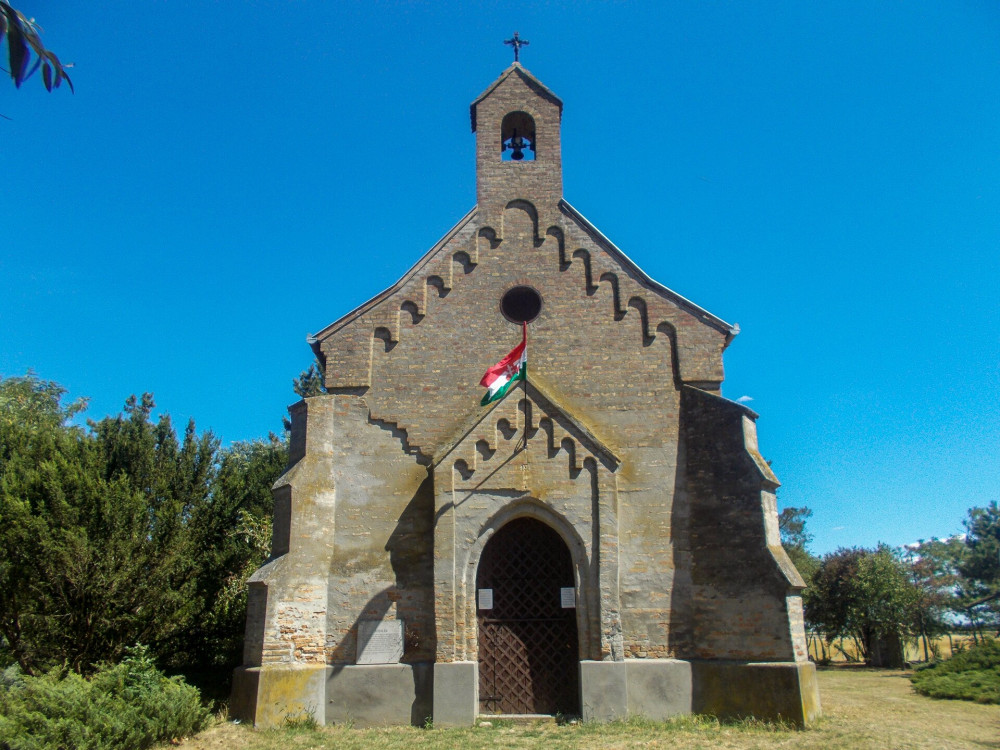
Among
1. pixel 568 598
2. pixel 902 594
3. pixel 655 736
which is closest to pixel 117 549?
pixel 568 598

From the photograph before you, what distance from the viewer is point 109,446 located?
16.9 metres

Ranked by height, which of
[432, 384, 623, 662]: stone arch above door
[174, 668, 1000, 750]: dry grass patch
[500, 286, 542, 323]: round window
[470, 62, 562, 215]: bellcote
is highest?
[470, 62, 562, 215]: bellcote

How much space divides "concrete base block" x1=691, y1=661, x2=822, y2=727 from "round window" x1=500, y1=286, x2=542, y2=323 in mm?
7545

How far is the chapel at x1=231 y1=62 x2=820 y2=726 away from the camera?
12.9m

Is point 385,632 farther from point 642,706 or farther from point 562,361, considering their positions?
point 562,361

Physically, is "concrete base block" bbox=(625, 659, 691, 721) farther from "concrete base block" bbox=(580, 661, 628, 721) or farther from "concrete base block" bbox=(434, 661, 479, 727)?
"concrete base block" bbox=(434, 661, 479, 727)

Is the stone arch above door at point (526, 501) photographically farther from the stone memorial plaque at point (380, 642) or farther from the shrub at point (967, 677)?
the shrub at point (967, 677)

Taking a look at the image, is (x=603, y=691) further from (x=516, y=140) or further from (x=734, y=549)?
(x=516, y=140)

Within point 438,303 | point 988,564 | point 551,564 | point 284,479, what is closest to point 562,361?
point 438,303

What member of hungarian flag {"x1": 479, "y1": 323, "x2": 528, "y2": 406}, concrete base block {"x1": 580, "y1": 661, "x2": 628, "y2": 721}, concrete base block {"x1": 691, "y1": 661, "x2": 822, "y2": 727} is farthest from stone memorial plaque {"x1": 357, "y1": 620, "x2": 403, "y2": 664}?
concrete base block {"x1": 691, "y1": 661, "x2": 822, "y2": 727}

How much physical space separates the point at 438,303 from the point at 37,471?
8407 millimetres

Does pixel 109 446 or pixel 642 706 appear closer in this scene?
pixel 642 706

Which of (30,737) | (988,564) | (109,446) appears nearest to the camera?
Result: (30,737)

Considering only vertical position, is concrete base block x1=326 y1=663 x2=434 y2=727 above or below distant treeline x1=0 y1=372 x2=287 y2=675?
below
